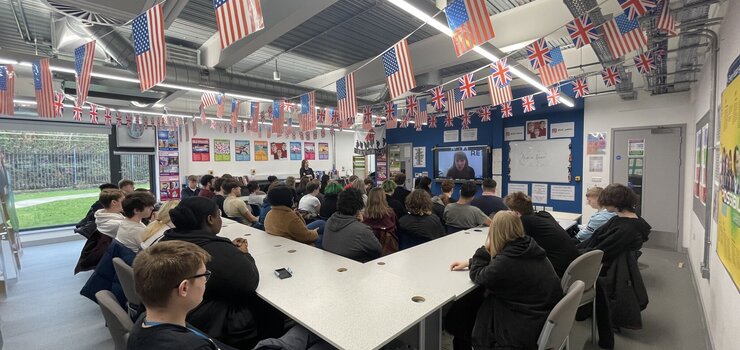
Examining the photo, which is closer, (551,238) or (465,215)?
(551,238)

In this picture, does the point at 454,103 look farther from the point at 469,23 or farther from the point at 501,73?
the point at 469,23

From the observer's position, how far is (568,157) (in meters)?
6.94

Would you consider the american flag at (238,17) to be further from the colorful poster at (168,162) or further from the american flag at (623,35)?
the colorful poster at (168,162)

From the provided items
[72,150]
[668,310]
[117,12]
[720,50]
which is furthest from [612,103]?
[72,150]

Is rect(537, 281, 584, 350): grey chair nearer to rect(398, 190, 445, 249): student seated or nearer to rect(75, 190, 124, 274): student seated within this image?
rect(398, 190, 445, 249): student seated

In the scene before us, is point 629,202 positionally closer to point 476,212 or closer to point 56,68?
point 476,212

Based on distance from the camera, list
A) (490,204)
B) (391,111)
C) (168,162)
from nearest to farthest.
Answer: (490,204) < (391,111) < (168,162)

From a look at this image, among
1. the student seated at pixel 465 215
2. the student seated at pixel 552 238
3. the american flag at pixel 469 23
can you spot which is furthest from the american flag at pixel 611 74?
the student seated at pixel 552 238

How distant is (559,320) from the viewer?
158 cm

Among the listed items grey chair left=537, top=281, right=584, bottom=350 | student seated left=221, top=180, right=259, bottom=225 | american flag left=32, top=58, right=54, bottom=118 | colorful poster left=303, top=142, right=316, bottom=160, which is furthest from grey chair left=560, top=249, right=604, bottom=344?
colorful poster left=303, top=142, right=316, bottom=160

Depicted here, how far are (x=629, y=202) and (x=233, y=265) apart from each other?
336 cm

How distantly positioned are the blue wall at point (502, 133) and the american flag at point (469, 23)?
5118 millimetres

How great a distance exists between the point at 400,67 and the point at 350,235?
213 centimetres

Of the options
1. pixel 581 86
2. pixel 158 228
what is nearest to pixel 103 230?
pixel 158 228
